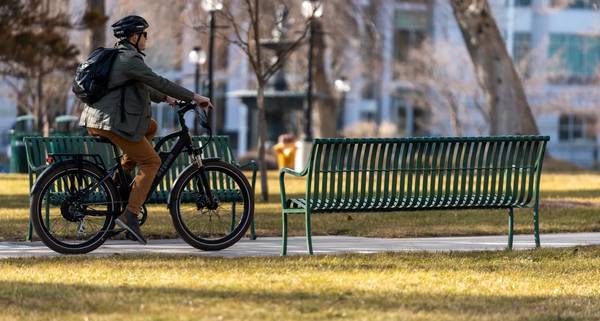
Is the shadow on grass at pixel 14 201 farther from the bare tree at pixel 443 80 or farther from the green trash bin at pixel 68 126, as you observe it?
the bare tree at pixel 443 80

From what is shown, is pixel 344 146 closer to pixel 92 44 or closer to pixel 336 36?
pixel 92 44

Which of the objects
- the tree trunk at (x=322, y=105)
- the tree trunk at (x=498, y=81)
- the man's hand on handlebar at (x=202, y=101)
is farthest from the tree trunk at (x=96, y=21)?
the man's hand on handlebar at (x=202, y=101)

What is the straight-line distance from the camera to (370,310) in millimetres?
8383

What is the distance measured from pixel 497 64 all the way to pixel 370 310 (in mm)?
25594

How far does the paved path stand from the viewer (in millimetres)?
11680

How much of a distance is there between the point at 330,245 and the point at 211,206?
1.44 metres

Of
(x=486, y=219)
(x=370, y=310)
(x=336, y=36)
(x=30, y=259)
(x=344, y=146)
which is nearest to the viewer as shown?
(x=370, y=310)

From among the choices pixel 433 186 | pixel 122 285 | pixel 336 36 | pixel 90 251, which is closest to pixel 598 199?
pixel 433 186

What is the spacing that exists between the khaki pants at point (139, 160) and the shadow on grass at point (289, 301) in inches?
76.2

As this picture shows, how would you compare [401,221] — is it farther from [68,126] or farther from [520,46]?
[520,46]

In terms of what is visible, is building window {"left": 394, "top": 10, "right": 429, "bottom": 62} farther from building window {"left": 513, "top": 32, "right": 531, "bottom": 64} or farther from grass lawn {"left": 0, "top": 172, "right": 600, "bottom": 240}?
grass lawn {"left": 0, "top": 172, "right": 600, "bottom": 240}

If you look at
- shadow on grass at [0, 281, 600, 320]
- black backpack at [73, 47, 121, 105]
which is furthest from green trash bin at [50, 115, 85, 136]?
shadow on grass at [0, 281, 600, 320]

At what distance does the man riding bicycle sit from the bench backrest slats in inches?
45.9

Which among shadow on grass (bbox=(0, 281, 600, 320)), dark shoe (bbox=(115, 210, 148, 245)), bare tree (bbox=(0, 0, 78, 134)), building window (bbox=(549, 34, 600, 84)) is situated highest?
building window (bbox=(549, 34, 600, 84))
